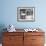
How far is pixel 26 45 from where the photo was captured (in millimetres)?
3934

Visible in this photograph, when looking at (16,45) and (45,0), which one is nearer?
(16,45)

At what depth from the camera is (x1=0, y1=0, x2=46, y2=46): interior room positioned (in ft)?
14.3

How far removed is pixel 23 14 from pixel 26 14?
99 mm

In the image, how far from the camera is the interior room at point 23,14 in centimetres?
436

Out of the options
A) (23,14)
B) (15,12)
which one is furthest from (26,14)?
(15,12)

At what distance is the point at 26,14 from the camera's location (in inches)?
173

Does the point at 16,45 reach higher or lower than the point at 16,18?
lower

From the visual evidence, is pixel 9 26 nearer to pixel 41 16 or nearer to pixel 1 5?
pixel 1 5

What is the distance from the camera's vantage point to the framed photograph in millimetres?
4367

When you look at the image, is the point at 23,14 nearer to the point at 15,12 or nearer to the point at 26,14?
the point at 26,14

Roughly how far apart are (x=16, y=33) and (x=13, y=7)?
946 millimetres

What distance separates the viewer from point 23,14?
440cm

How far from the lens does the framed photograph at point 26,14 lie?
4.37 metres

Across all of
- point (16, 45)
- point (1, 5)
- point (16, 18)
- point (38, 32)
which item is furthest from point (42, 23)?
point (1, 5)
